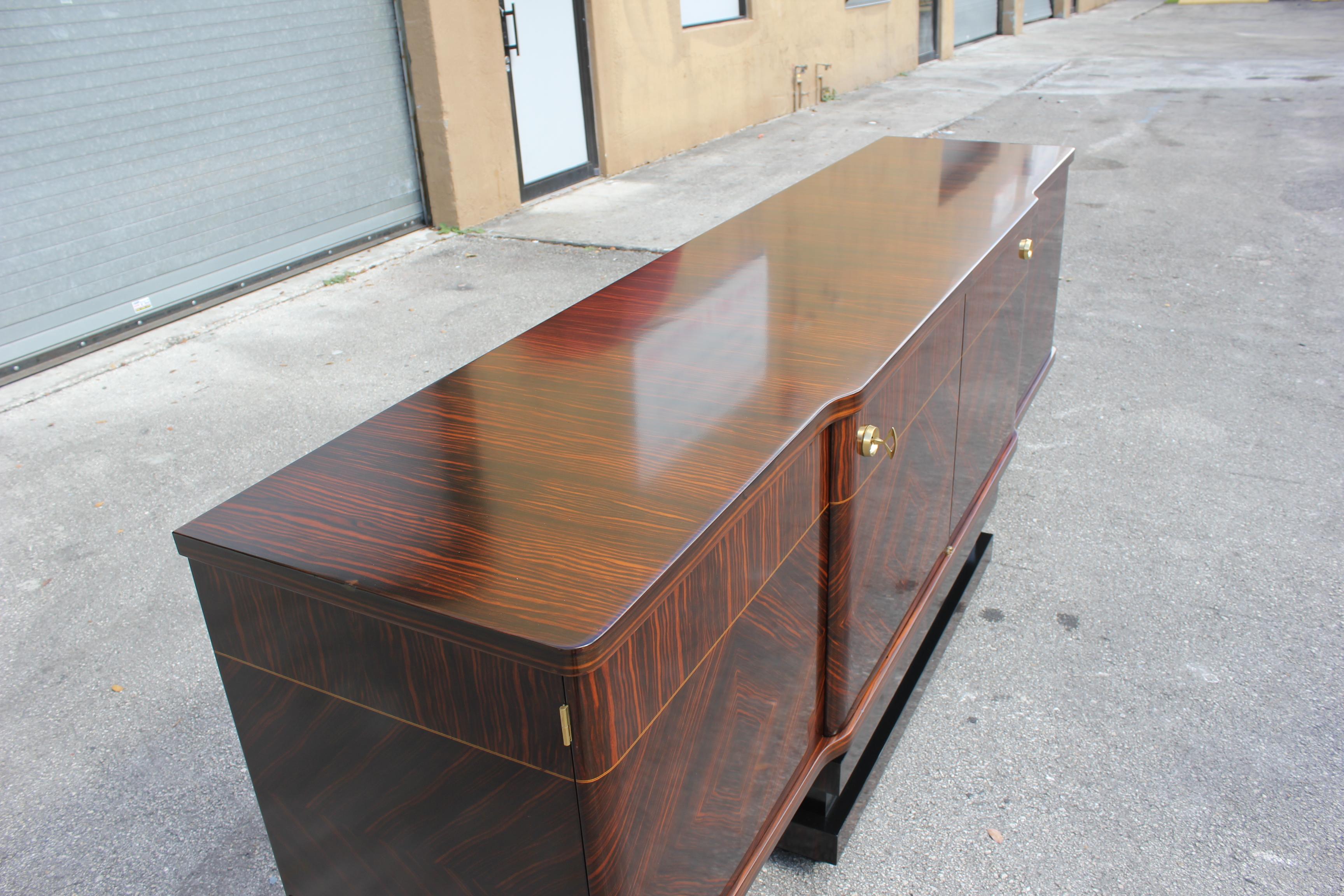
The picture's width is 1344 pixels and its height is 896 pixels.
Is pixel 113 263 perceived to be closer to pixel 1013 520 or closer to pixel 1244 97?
pixel 1013 520

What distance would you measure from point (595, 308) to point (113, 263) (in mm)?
3688

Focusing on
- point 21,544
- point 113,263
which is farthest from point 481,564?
point 113,263

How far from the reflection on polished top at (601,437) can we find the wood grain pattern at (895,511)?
0.09 m

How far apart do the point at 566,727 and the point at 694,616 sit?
0.25 metres

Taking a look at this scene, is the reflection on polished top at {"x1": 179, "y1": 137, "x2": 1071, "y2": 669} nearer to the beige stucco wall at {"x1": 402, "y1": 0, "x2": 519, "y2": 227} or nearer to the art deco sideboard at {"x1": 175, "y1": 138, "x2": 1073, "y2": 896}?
the art deco sideboard at {"x1": 175, "y1": 138, "x2": 1073, "y2": 896}

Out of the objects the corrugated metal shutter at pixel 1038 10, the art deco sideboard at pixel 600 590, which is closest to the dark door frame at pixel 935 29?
the corrugated metal shutter at pixel 1038 10

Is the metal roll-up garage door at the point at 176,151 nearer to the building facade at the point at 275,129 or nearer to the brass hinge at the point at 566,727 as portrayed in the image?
the building facade at the point at 275,129

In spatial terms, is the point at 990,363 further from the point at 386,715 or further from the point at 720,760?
the point at 386,715

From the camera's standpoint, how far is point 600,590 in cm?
120

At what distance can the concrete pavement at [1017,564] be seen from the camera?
2092 millimetres

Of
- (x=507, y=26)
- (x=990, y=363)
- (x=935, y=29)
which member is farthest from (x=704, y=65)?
(x=990, y=363)

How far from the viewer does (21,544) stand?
10.6ft

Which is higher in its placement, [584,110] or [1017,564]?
[584,110]

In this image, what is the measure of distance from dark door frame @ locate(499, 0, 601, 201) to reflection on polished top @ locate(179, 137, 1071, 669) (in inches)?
180
